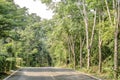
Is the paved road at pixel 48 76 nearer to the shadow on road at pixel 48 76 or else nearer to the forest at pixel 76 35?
the shadow on road at pixel 48 76

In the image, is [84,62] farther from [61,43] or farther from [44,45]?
[44,45]

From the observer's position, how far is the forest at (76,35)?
99.4ft

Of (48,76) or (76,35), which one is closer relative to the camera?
(48,76)

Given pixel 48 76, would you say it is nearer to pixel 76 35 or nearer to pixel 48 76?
pixel 48 76

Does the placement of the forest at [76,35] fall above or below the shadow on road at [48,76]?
above

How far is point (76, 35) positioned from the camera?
60.6 m

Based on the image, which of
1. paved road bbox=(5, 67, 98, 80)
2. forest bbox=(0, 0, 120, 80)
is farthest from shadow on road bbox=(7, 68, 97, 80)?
forest bbox=(0, 0, 120, 80)

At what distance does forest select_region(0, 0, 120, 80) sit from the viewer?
30297mm

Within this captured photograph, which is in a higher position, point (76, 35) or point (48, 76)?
point (76, 35)

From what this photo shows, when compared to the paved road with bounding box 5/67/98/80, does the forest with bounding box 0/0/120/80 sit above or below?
above

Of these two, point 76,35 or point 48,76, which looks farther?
point 76,35

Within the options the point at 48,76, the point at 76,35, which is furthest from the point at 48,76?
the point at 76,35

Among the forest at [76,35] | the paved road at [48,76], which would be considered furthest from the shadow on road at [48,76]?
the forest at [76,35]

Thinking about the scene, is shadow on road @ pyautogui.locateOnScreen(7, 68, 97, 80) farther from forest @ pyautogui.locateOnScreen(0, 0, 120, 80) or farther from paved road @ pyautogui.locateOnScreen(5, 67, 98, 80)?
forest @ pyautogui.locateOnScreen(0, 0, 120, 80)
